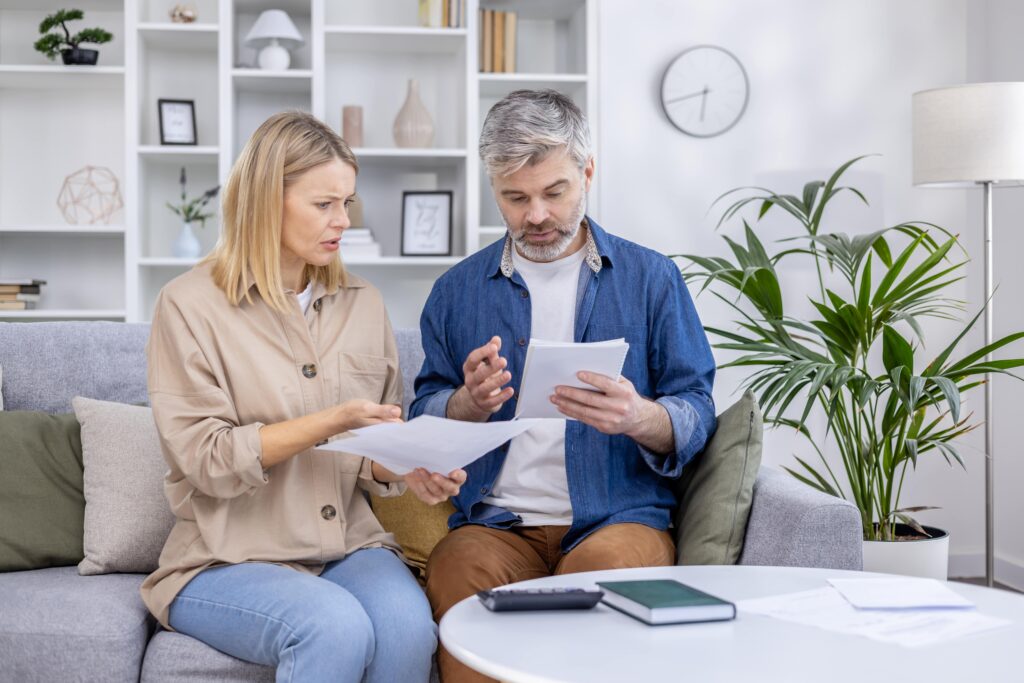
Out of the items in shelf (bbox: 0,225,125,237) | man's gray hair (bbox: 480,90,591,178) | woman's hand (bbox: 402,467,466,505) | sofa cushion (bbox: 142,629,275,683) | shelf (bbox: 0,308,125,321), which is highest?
man's gray hair (bbox: 480,90,591,178)

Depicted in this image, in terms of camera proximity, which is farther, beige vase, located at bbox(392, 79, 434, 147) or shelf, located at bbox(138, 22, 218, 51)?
beige vase, located at bbox(392, 79, 434, 147)

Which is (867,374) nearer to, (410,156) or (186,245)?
(410,156)

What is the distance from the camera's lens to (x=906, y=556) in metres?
2.71

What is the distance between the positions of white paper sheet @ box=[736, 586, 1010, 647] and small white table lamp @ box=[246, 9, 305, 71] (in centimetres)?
298

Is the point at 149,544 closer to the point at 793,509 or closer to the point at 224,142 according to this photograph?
the point at 793,509

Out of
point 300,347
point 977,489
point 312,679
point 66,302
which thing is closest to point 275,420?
point 300,347

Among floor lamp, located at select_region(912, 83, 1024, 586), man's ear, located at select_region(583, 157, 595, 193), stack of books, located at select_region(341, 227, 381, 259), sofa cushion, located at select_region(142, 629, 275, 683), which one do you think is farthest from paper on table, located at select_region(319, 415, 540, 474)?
stack of books, located at select_region(341, 227, 381, 259)

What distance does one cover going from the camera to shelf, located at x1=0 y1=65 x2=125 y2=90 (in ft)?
11.9

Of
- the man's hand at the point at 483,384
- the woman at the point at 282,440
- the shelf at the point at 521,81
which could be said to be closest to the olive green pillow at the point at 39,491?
the woman at the point at 282,440

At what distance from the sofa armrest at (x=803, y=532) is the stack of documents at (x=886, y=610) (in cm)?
27

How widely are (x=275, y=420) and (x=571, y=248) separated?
26.2 inches

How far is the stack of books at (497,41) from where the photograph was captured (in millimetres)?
3789

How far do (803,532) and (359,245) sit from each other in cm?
242

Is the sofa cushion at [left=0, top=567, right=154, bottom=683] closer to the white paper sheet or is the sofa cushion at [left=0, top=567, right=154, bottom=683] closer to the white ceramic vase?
the white paper sheet
